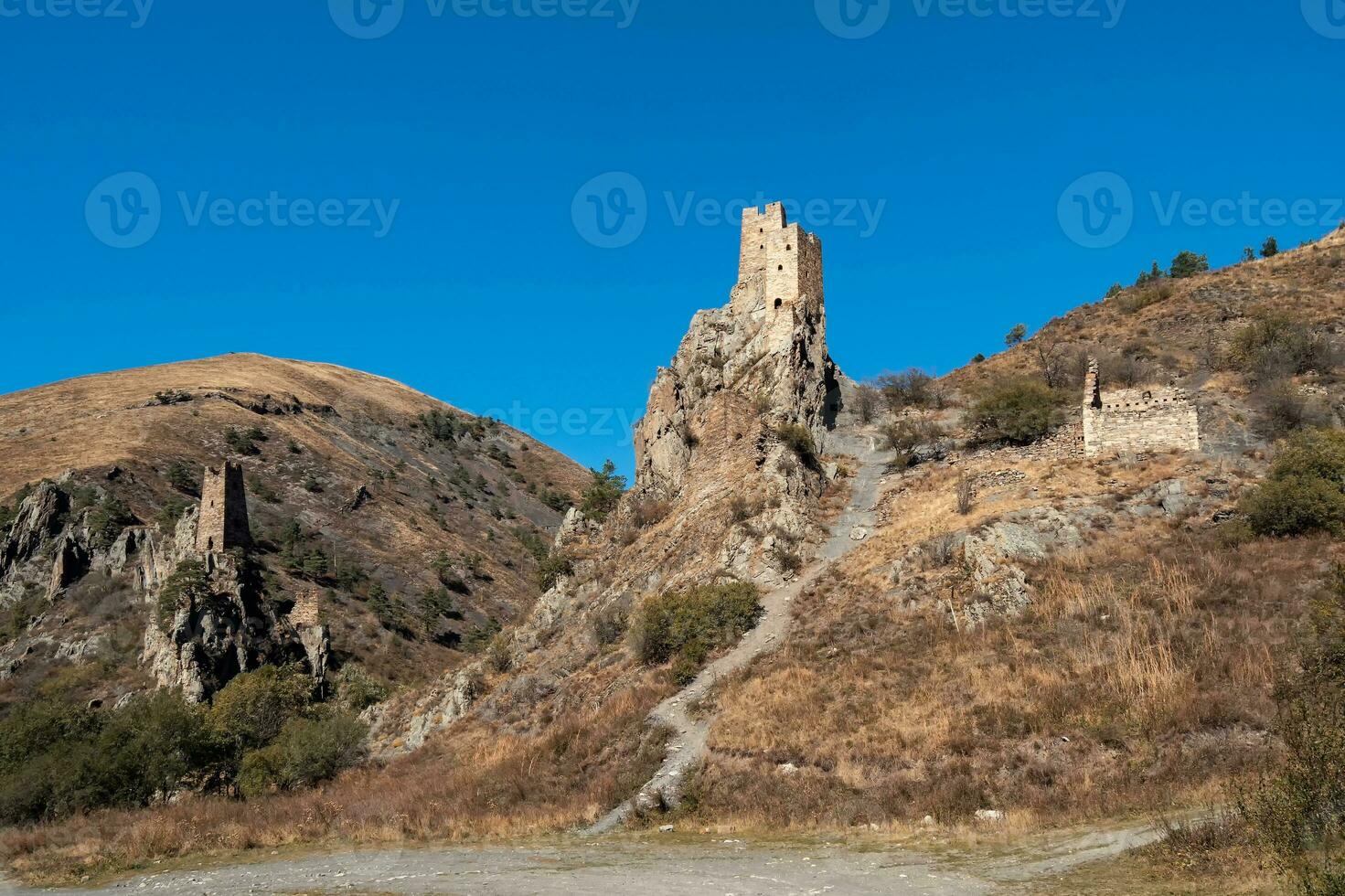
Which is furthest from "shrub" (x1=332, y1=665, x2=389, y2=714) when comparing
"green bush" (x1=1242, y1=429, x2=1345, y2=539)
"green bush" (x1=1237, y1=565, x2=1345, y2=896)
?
"green bush" (x1=1237, y1=565, x2=1345, y2=896)

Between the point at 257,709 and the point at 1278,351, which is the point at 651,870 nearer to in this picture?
the point at 257,709

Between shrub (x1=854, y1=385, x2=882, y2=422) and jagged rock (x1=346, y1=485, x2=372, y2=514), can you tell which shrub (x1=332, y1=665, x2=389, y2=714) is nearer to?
shrub (x1=854, y1=385, x2=882, y2=422)

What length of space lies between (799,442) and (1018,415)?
839cm

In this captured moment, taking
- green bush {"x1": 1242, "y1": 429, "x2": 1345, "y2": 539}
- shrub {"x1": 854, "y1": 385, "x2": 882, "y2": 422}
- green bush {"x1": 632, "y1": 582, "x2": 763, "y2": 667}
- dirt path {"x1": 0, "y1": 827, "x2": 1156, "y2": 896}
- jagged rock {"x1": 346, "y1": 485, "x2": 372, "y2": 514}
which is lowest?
dirt path {"x1": 0, "y1": 827, "x2": 1156, "y2": 896}

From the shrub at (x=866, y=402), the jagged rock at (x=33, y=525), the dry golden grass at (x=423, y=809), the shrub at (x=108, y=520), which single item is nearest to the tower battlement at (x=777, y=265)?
the shrub at (x=866, y=402)

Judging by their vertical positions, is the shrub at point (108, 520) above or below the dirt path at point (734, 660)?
above

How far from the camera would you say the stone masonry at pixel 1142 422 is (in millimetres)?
30641

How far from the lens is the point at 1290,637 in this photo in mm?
17922

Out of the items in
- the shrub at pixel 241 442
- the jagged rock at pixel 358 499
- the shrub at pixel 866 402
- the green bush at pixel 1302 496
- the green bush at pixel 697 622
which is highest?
the shrub at pixel 241 442

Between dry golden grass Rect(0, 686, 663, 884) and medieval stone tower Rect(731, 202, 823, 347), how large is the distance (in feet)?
73.8

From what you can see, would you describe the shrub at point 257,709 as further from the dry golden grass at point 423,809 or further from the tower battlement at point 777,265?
the tower battlement at point 777,265

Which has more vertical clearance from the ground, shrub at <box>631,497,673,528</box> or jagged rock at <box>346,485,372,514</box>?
jagged rock at <box>346,485,372,514</box>

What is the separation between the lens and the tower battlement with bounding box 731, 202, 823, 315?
1671 inches

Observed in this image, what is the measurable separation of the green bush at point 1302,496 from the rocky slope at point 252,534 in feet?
135
